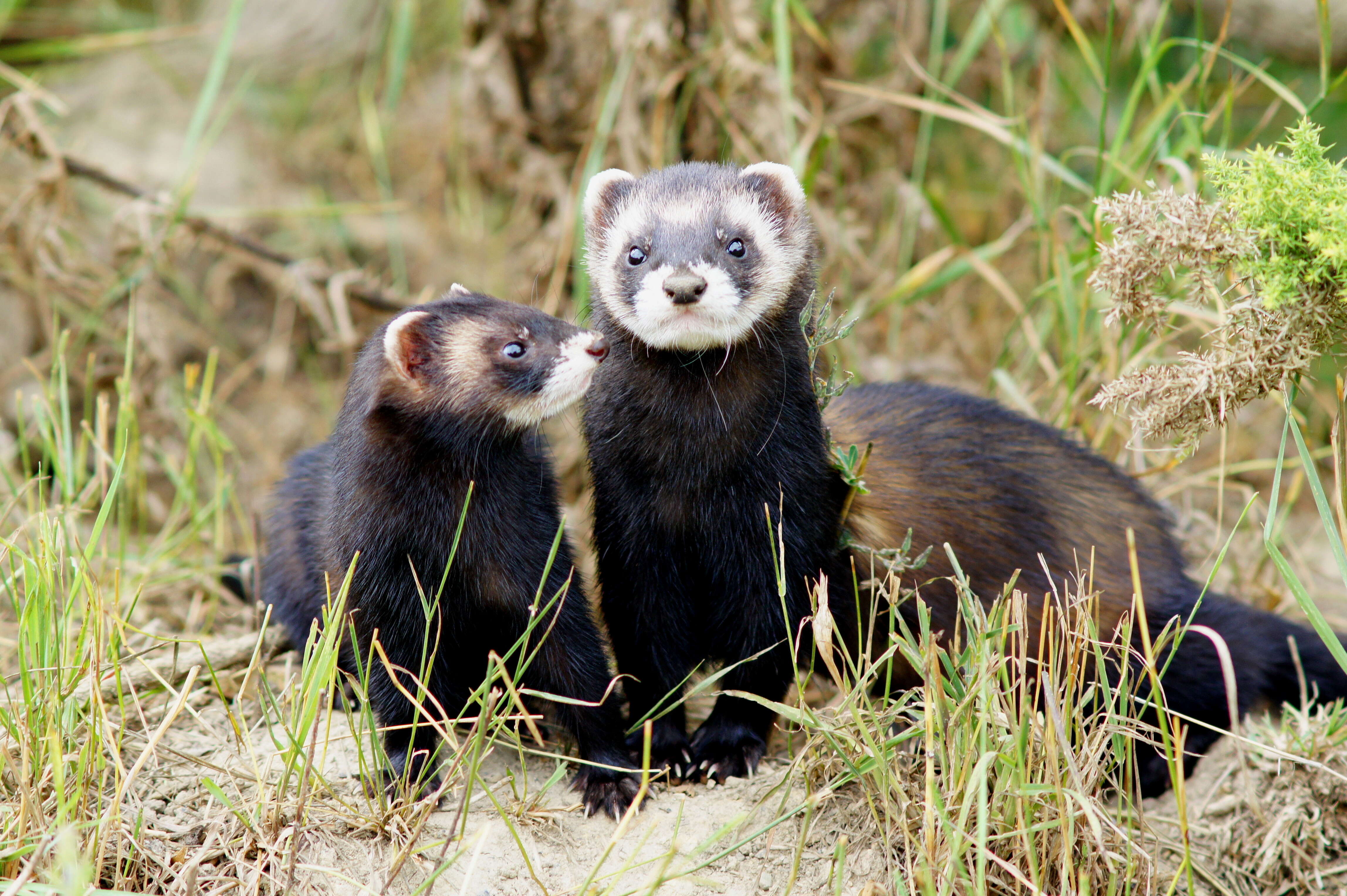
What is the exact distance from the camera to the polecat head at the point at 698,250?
2.94 m

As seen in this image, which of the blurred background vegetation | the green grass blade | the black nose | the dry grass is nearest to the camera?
the dry grass

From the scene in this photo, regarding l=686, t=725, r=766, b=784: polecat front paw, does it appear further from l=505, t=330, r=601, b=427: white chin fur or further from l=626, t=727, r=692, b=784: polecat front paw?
l=505, t=330, r=601, b=427: white chin fur

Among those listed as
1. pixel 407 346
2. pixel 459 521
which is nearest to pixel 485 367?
pixel 407 346

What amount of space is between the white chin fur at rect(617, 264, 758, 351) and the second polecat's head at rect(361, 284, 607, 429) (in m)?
0.15

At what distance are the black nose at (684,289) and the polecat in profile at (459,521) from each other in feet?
0.84

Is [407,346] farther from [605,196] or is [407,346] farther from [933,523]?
[933,523]

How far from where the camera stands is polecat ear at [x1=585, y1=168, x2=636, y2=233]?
3.45 m

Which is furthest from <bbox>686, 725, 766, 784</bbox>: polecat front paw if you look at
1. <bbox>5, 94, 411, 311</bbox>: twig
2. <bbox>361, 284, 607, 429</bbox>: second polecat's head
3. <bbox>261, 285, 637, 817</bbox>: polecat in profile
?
<bbox>5, 94, 411, 311</bbox>: twig

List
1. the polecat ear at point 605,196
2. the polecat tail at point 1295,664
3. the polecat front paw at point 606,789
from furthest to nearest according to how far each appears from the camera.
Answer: the polecat tail at point 1295,664 → the polecat ear at point 605,196 → the polecat front paw at point 606,789

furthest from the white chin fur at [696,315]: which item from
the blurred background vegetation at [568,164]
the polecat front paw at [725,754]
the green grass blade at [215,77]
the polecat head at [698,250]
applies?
the green grass blade at [215,77]

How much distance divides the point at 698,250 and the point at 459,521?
3.05 feet

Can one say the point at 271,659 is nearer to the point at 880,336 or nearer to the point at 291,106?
the point at 880,336

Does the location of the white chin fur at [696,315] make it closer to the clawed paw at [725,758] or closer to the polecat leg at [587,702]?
the polecat leg at [587,702]

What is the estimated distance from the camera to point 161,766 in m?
3.05
